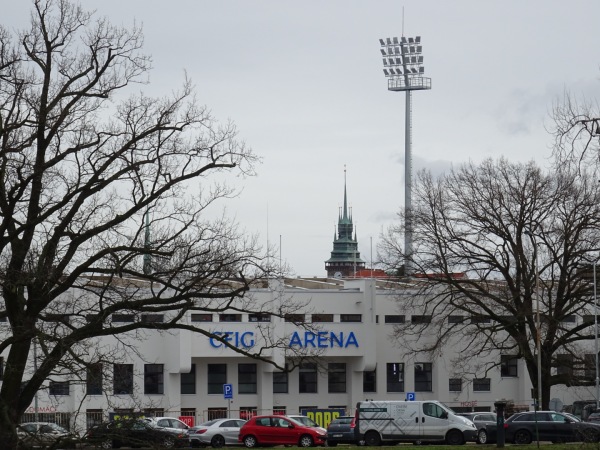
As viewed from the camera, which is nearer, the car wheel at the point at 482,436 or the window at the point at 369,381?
the car wheel at the point at 482,436

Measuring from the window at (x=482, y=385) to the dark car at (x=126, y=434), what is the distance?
2056 inches

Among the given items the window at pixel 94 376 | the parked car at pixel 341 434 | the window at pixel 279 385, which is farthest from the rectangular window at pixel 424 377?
the window at pixel 94 376

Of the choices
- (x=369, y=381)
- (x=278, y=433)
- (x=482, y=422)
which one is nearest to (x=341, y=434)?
(x=278, y=433)

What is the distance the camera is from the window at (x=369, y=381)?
7219 centimetres

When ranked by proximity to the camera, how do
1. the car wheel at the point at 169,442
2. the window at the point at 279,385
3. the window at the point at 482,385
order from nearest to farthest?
1. the car wheel at the point at 169,442
2. the window at the point at 279,385
3. the window at the point at 482,385

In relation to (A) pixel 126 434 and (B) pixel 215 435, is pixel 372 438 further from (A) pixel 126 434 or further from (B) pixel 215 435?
(A) pixel 126 434

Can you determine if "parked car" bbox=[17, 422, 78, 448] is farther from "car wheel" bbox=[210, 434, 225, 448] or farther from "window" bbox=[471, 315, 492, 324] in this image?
"window" bbox=[471, 315, 492, 324]

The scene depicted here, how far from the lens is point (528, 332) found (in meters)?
65.5

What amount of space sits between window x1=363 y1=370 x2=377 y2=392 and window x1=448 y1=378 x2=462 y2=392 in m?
4.82

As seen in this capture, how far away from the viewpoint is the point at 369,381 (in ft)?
237

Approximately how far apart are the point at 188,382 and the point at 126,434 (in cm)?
4794

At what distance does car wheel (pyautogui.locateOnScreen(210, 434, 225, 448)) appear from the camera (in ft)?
162

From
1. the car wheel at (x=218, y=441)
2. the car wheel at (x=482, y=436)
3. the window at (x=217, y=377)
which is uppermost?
the window at (x=217, y=377)

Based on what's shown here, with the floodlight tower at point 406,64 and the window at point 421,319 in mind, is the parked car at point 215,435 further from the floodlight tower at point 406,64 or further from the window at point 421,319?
the floodlight tower at point 406,64
